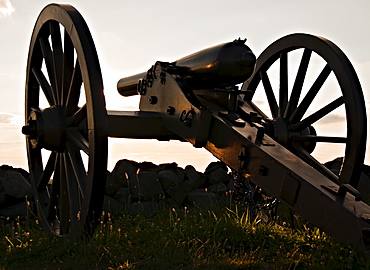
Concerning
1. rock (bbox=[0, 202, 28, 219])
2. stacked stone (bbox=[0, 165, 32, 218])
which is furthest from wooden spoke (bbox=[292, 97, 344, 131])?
rock (bbox=[0, 202, 28, 219])

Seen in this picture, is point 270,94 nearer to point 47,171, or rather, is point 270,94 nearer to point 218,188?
point 218,188

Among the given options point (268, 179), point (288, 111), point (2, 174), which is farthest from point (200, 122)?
point (2, 174)

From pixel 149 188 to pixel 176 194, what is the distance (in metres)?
0.38

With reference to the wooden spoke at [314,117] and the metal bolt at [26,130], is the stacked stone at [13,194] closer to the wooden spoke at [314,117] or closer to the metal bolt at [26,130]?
the metal bolt at [26,130]

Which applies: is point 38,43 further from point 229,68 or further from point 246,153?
point 246,153

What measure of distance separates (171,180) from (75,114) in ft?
7.73

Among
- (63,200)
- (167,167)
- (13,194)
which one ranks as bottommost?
A: (13,194)

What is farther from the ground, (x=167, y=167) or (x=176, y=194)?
(x=167, y=167)

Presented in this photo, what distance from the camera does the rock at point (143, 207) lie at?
240 inches

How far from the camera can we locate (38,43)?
17.7 ft

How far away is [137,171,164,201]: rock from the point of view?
631 cm

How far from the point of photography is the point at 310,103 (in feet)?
16.8

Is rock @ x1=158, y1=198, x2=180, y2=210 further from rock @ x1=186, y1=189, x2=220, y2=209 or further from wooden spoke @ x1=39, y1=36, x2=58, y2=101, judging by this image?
wooden spoke @ x1=39, y1=36, x2=58, y2=101

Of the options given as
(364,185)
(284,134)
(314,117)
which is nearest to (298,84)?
(314,117)
